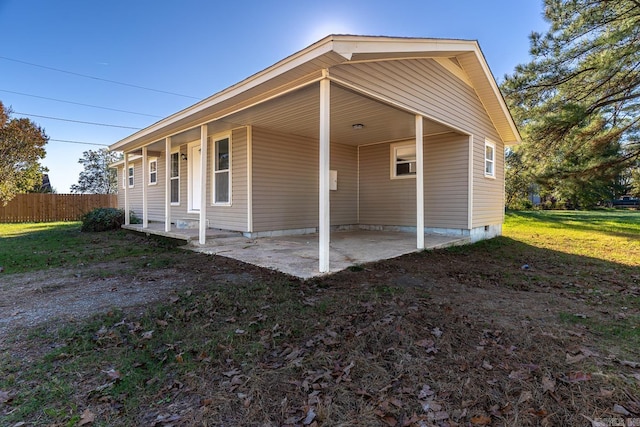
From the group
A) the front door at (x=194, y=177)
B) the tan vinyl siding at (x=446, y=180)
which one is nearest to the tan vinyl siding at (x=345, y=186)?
the tan vinyl siding at (x=446, y=180)

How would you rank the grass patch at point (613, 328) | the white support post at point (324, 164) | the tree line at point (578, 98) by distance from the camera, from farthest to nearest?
1. the tree line at point (578, 98)
2. the white support post at point (324, 164)
3. the grass patch at point (613, 328)

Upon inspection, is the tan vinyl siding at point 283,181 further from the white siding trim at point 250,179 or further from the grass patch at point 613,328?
the grass patch at point 613,328

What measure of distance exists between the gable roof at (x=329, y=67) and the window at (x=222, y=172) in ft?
3.48

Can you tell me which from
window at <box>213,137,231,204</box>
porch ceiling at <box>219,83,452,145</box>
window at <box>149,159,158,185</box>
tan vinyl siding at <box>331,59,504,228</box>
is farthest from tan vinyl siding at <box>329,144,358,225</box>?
A: window at <box>149,159,158,185</box>

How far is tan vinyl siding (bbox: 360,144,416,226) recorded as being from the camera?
9141 millimetres

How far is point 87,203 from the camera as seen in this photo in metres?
17.8

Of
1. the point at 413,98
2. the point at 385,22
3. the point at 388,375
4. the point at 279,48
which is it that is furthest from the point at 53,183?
the point at 388,375

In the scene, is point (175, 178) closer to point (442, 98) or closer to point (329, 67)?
point (329, 67)

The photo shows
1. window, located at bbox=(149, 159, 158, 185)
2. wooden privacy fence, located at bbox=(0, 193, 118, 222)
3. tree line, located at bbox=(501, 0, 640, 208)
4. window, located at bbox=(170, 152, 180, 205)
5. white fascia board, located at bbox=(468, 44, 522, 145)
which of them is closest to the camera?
white fascia board, located at bbox=(468, 44, 522, 145)

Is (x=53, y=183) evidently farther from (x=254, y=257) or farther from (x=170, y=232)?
(x=254, y=257)

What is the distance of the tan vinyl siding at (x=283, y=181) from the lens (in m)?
7.62

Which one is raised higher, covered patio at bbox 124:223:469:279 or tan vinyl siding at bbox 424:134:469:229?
tan vinyl siding at bbox 424:134:469:229

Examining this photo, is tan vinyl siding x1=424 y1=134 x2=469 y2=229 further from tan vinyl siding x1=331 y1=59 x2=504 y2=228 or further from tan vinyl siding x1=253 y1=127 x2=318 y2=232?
tan vinyl siding x1=253 y1=127 x2=318 y2=232

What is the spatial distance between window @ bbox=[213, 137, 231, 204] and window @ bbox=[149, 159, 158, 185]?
177 inches
